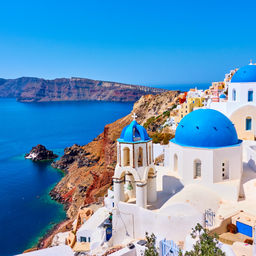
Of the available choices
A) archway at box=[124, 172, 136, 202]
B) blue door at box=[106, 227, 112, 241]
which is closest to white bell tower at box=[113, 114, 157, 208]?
archway at box=[124, 172, 136, 202]

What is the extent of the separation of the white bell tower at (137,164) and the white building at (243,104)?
9625mm

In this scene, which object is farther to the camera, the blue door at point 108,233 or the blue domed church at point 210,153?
the blue door at point 108,233

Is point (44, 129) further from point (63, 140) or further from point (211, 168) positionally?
point (211, 168)

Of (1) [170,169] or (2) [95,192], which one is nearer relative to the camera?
(1) [170,169]

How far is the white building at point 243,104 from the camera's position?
20422 millimetres

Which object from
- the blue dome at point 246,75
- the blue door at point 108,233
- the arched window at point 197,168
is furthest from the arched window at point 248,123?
the blue door at point 108,233

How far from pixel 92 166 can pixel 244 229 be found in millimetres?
34047

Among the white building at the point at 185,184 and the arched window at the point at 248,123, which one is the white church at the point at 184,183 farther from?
the arched window at the point at 248,123

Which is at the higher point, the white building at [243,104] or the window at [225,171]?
the white building at [243,104]

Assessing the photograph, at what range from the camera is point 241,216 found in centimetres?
1195

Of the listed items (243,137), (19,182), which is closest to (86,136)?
(19,182)

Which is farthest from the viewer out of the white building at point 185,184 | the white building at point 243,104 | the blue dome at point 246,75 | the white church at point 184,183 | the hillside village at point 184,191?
the blue dome at point 246,75

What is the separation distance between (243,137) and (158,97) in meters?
43.9

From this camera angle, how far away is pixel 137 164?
43.7 ft
